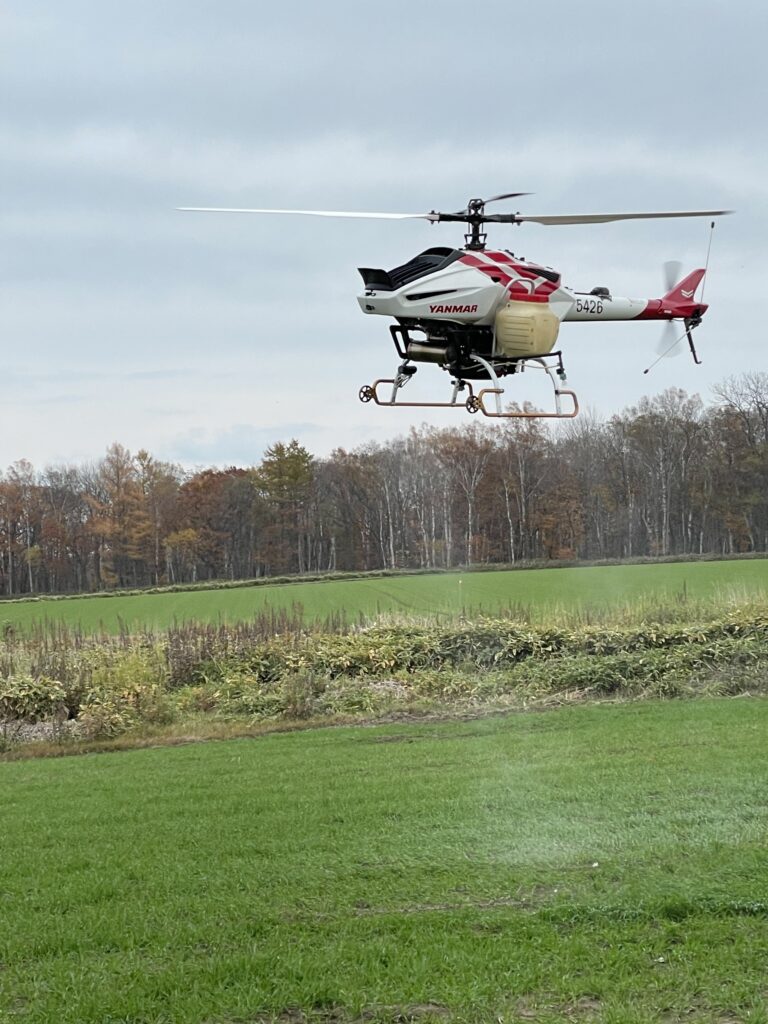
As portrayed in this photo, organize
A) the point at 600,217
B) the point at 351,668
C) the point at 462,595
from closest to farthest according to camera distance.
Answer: the point at 600,217 → the point at 351,668 → the point at 462,595

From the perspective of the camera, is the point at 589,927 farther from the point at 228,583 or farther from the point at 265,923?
the point at 228,583

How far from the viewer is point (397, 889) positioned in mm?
6973

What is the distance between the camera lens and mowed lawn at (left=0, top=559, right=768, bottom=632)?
20.1 meters

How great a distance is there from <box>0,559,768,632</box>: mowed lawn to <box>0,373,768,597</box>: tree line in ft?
1.92

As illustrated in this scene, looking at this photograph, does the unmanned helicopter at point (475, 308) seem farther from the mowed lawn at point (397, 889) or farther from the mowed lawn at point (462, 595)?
the mowed lawn at point (462, 595)

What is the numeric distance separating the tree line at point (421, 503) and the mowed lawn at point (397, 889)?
4131mm

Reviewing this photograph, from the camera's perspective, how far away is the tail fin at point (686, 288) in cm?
631

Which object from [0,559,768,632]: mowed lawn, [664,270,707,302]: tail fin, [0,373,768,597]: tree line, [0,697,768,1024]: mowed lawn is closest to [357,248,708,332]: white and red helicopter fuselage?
[664,270,707,302]: tail fin

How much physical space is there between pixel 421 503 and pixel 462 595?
4.54 m

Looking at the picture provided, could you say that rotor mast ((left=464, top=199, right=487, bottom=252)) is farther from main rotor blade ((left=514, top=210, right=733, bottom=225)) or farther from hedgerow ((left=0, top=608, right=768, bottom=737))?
hedgerow ((left=0, top=608, right=768, bottom=737))

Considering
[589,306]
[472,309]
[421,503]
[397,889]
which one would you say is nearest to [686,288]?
[589,306]

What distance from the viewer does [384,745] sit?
12883mm

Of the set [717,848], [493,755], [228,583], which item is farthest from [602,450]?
[228,583]

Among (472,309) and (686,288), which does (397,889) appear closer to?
(472,309)
